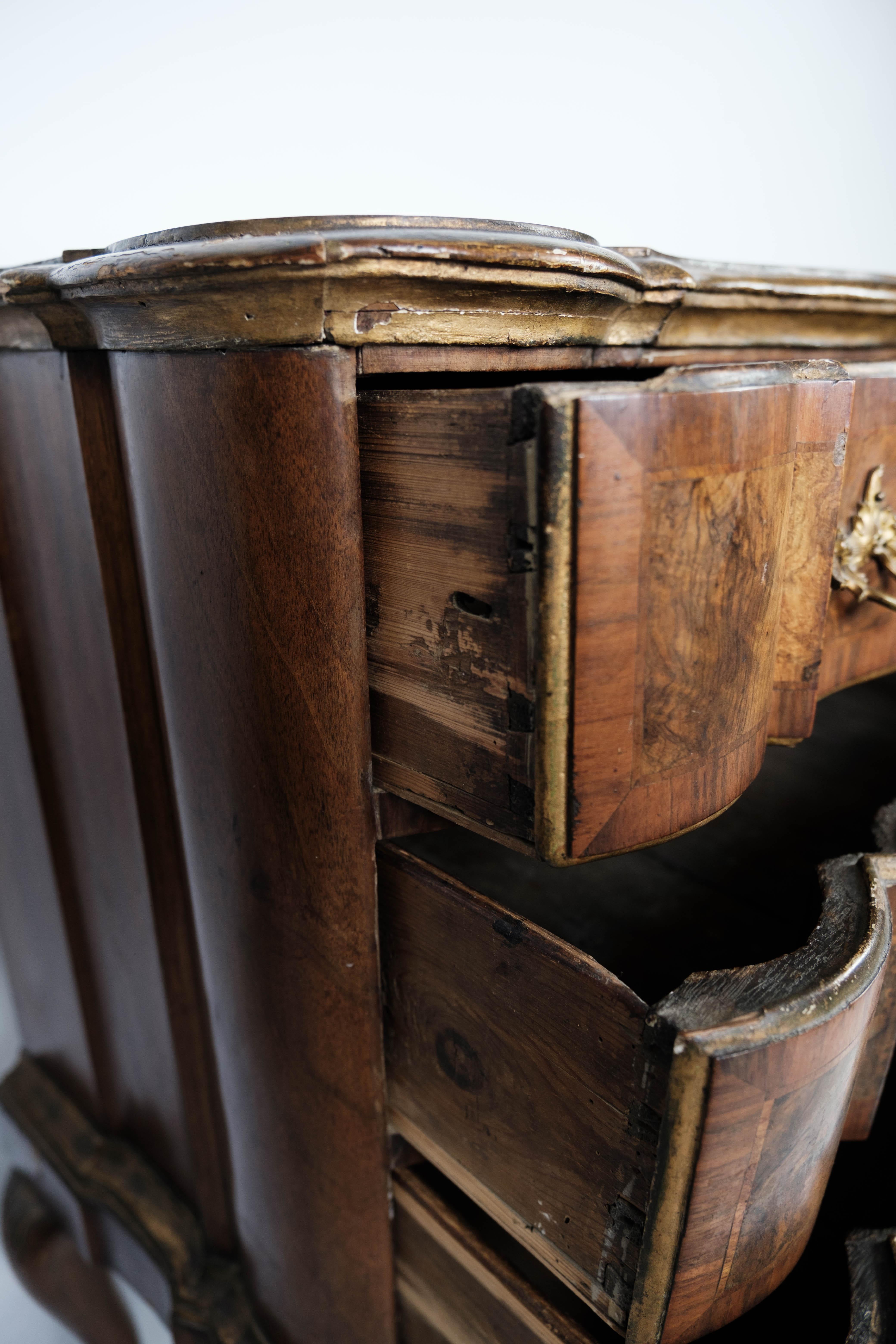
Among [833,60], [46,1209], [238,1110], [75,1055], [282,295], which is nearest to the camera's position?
[282,295]

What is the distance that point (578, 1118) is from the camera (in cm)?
40

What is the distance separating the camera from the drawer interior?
1.93 feet

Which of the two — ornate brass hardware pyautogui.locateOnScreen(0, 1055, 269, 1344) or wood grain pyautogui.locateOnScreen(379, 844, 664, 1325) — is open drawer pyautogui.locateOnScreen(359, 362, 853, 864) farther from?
ornate brass hardware pyautogui.locateOnScreen(0, 1055, 269, 1344)

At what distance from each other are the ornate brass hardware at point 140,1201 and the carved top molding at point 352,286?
0.72 meters

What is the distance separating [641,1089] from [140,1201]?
0.62 metres

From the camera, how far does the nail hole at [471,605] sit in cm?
36

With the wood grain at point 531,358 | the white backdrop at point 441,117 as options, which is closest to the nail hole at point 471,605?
the wood grain at point 531,358

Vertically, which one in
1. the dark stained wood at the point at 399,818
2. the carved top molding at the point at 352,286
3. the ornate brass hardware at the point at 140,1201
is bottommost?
the ornate brass hardware at the point at 140,1201

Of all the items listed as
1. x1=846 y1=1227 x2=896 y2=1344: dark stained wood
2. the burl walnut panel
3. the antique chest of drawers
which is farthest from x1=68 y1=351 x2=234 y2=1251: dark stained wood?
x1=846 y1=1227 x2=896 y2=1344: dark stained wood

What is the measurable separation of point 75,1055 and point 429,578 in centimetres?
71

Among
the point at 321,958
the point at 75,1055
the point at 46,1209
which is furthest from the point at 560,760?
the point at 46,1209

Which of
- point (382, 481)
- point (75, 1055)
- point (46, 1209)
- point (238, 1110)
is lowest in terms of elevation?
point (46, 1209)

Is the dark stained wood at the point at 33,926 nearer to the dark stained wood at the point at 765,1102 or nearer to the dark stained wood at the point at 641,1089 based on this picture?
the dark stained wood at the point at 641,1089

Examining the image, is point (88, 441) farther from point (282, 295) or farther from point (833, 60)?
point (833, 60)
